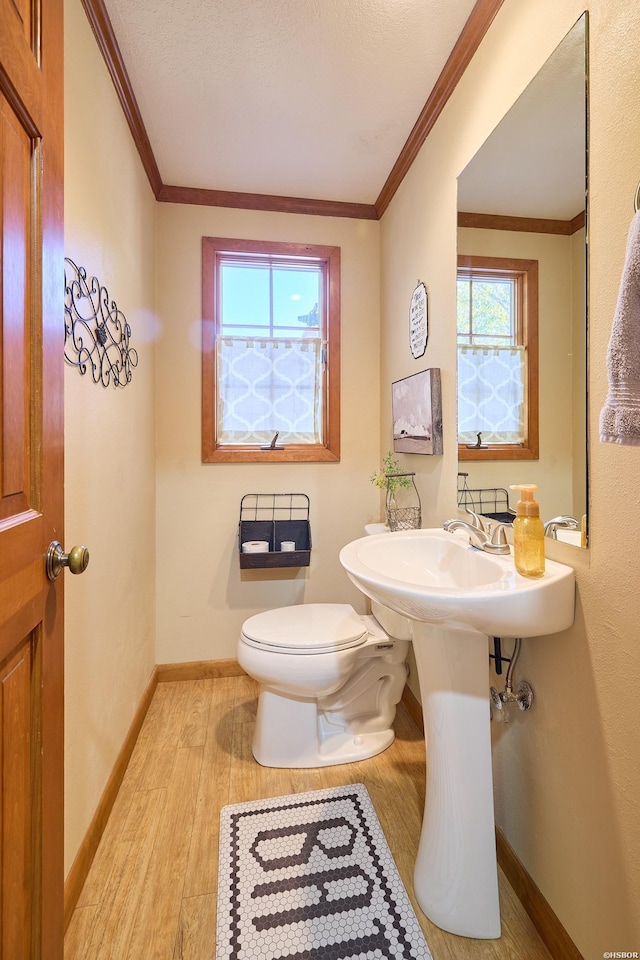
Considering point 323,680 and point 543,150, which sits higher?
point 543,150

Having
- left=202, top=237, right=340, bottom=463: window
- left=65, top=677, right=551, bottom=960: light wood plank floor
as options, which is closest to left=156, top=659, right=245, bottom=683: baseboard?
left=65, top=677, right=551, bottom=960: light wood plank floor

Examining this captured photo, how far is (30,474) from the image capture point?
735 millimetres

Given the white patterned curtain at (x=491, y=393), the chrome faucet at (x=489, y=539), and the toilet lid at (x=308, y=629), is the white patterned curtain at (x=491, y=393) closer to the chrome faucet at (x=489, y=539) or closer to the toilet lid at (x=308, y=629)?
the chrome faucet at (x=489, y=539)

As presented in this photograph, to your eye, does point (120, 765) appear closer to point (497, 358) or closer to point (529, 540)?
point (529, 540)

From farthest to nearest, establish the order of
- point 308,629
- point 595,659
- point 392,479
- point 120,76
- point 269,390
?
point 269,390, point 392,479, point 308,629, point 120,76, point 595,659

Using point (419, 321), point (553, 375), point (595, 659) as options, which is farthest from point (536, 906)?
point (419, 321)

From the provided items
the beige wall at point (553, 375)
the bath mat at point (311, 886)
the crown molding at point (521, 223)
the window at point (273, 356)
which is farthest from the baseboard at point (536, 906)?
the window at point (273, 356)

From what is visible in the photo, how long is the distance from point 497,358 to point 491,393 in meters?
0.10

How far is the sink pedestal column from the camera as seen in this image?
3.61 feet

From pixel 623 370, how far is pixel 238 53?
1698 millimetres

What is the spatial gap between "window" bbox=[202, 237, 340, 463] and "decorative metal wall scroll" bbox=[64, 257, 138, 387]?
691 mm

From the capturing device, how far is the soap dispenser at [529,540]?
3.36 feet

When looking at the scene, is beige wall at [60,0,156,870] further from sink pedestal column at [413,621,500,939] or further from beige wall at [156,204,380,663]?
sink pedestal column at [413,621,500,939]

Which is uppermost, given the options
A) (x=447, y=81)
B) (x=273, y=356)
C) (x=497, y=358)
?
(x=447, y=81)
